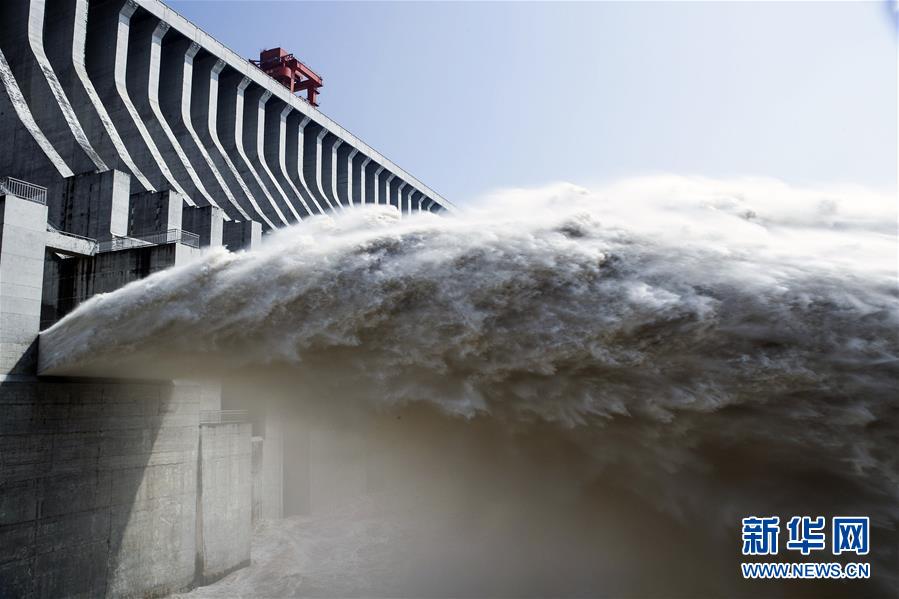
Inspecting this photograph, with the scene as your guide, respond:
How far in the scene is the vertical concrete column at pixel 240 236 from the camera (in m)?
31.1

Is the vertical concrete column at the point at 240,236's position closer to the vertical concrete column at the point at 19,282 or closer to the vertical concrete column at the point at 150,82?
the vertical concrete column at the point at 150,82

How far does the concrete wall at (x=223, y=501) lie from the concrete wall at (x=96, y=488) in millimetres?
402

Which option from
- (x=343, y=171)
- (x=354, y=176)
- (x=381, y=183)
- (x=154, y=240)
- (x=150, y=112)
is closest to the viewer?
(x=154, y=240)

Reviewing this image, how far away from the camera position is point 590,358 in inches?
386

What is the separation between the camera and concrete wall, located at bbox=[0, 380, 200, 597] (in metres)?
15.1

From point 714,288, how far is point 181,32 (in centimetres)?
4367

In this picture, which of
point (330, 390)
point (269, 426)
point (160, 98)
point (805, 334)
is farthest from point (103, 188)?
point (805, 334)

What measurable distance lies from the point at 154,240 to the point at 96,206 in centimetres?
260

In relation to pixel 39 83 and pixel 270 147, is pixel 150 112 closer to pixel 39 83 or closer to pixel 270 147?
pixel 39 83

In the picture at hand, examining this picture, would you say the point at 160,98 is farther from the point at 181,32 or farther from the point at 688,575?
the point at 688,575

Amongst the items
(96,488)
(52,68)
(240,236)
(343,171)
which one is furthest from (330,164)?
(96,488)

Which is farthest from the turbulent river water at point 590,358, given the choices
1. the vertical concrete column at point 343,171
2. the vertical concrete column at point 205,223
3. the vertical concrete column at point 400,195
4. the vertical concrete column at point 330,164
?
the vertical concrete column at point 400,195

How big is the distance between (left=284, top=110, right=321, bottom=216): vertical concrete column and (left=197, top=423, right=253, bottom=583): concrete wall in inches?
1324

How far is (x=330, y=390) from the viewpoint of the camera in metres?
13.1
